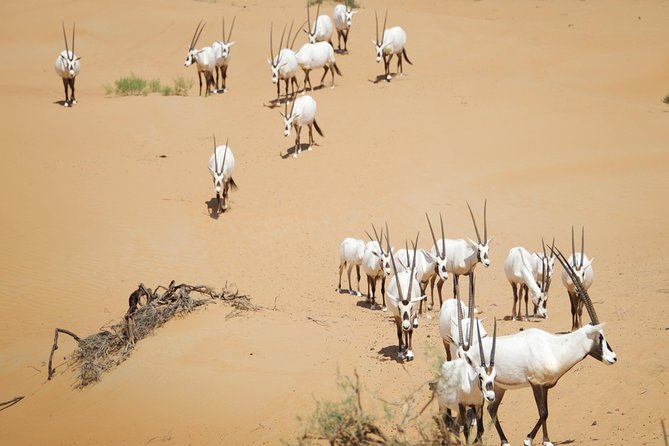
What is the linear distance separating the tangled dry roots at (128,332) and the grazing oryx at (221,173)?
6.05 metres

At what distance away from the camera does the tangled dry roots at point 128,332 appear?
10391 mm

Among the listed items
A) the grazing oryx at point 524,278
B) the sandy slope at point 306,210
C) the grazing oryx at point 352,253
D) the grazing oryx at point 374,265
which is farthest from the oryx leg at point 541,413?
the grazing oryx at point 352,253

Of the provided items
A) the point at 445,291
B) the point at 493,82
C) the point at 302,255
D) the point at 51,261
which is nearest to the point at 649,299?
the point at 445,291

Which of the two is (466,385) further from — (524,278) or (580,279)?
(524,278)

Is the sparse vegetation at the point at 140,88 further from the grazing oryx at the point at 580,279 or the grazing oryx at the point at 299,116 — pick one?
the grazing oryx at the point at 580,279

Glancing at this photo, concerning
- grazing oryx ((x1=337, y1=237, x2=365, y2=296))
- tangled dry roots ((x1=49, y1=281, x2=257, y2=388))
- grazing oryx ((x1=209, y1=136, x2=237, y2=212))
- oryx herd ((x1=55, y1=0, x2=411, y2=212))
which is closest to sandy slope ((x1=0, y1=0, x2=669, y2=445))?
tangled dry roots ((x1=49, y1=281, x2=257, y2=388))

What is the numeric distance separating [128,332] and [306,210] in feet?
26.1

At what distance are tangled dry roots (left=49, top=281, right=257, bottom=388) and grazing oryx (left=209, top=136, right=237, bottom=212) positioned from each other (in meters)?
6.05

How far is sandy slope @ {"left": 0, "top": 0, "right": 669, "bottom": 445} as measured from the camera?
9422 millimetres

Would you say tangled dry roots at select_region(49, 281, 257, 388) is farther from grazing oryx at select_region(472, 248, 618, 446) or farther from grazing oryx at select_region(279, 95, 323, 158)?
grazing oryx at select_region(279, 95, 323, 158)

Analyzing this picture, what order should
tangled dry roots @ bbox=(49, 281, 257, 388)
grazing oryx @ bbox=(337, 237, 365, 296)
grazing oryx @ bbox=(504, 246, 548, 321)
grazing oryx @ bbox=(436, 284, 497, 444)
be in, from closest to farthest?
grazing oryx @ bbox=(436, 284, 497, 444), tangled dry roots @ bbox=(49, 281, 257, 388), grazing oryx @ bbox=(504, 246, 548, 321), grazing oryx @ bbox=(337, 237, 365, 296)

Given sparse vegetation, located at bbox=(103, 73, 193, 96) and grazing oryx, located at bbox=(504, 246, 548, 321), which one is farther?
sparse vegetation, located at bbox=(103, 73, 193, 96)

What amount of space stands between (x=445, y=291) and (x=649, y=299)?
12.5ft

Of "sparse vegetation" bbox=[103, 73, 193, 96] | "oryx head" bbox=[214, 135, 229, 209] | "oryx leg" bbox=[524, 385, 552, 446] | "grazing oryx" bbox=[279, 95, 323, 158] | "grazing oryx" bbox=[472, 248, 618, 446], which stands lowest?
"oryx leg" bbox=[524, 385, 552, 446]
